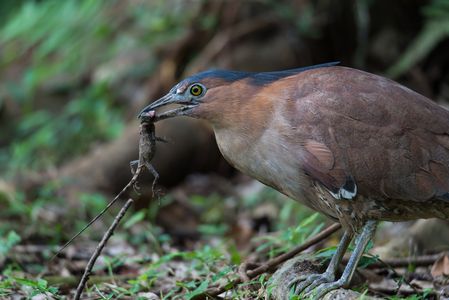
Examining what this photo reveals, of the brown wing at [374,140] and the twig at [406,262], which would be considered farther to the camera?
the twig at [406,262]

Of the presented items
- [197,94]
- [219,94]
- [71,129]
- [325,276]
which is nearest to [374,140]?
[325,276]

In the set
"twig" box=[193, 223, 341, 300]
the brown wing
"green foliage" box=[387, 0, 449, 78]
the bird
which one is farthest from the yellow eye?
"green foliage" box=[387, 0, 449, 78]

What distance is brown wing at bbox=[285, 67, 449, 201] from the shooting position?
431 cm

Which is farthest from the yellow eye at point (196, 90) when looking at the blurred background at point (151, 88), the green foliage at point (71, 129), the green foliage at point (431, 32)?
the green foliage at point (71, 129)

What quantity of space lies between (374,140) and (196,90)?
1210mm

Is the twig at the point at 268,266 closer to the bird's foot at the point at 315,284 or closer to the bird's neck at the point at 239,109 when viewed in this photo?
the bird's foot at the point at 315,284

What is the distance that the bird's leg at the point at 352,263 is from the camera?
4.17 m

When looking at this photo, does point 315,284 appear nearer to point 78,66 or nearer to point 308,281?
point 308,281

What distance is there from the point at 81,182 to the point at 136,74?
99.0 inches

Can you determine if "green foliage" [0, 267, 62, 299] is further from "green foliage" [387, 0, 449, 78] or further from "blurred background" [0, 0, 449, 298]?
"green foliage" [387, 0, 449, 78]

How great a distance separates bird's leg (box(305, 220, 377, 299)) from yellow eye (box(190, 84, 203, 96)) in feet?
4.49

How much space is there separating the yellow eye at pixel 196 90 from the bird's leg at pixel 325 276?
51.6 inches

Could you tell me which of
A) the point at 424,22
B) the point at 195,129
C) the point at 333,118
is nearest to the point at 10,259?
the point at 333,118

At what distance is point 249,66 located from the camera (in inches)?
388
